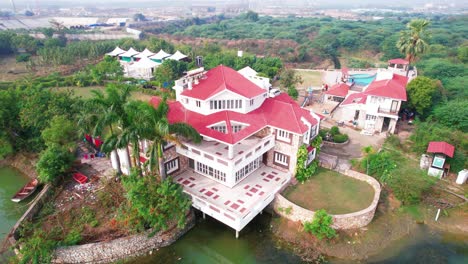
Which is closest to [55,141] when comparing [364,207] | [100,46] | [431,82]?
[364,207]

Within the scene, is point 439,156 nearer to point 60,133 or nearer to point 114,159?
point 114,159

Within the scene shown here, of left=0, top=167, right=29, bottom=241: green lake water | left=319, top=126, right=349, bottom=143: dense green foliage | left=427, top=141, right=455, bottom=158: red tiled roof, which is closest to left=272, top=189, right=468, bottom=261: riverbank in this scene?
left=427, top=141, right=455, bottom=158: red tiled roof

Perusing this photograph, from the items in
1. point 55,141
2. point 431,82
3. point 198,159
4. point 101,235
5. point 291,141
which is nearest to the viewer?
point 101,235

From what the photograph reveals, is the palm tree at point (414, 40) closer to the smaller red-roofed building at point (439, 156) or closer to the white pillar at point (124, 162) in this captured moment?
the smaller red-roofed building at point (439, 156)

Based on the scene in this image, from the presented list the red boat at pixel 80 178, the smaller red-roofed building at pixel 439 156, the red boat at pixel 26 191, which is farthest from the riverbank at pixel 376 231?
the red boat at pixel 26 191

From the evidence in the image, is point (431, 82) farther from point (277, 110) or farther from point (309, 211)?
point (309, 211)

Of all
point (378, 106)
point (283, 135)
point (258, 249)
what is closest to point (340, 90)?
point (378, 106)
